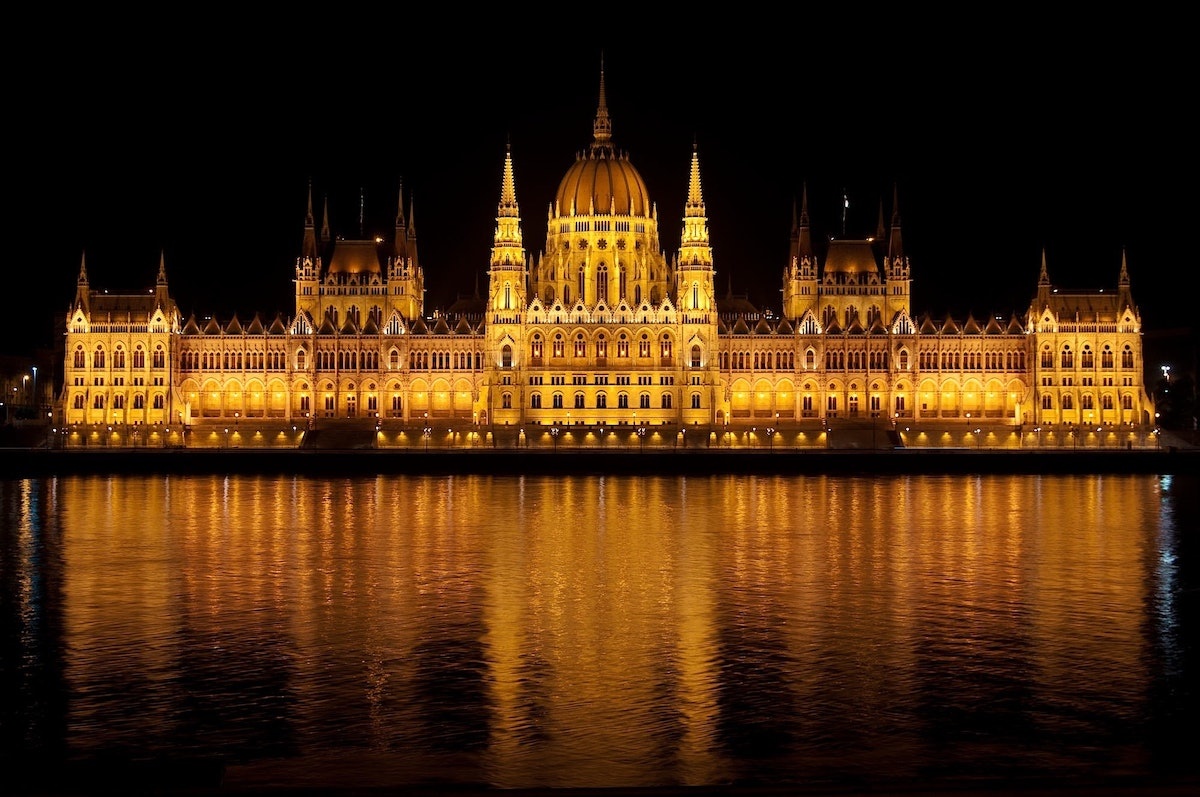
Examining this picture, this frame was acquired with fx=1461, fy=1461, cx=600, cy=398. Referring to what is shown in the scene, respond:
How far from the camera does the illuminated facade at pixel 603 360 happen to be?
105 meters

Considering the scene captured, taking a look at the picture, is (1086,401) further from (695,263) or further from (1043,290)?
(695,263)

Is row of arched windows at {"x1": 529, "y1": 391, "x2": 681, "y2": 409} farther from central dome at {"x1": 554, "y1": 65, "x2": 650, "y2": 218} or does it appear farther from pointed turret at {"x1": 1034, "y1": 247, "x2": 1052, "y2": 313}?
pointed turret at {"x1": 1034, "y1": 247, "x2": 1052, "y2": 313}

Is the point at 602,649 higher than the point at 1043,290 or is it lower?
lower

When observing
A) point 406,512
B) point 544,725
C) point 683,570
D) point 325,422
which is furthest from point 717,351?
point 544,725

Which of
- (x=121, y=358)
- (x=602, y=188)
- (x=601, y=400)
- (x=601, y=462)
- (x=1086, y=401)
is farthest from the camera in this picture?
(x=602, y=188)

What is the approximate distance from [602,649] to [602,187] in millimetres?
87893

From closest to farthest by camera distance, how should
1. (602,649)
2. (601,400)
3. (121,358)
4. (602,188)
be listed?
(602,649), (601,400), (121,358), (602,188)

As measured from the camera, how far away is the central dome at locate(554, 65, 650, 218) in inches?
4402

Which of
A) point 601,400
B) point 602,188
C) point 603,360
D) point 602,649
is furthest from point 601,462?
point 602,649

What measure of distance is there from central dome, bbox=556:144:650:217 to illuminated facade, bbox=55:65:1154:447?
23cm

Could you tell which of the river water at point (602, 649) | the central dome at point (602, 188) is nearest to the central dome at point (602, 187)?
the central dome at point (602, 188)

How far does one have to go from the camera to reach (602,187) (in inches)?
4419

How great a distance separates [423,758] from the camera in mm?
19516

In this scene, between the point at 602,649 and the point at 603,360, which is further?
the point at 603,360
